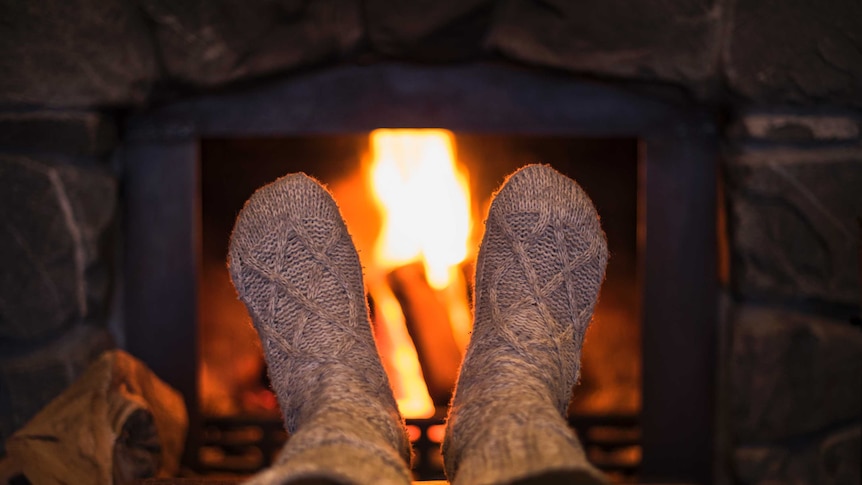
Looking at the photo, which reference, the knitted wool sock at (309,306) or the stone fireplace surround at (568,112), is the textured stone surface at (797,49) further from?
the knitted wool sock at (309,306)

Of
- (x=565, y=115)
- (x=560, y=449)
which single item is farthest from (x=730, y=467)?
(x=560, y=449)

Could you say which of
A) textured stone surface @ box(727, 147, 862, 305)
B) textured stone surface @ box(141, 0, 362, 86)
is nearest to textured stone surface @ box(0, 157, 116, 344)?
textured stone surface @ box(141, 0, 362, 86)

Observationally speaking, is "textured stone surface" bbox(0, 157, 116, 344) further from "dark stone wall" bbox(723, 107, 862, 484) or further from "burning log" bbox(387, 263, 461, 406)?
"dark stone wall" bbox(723, 107, 862, 484)

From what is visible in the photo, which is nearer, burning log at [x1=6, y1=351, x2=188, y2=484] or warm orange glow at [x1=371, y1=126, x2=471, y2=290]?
burning log at [x1=6, y1=351, x2=188, y2=484]

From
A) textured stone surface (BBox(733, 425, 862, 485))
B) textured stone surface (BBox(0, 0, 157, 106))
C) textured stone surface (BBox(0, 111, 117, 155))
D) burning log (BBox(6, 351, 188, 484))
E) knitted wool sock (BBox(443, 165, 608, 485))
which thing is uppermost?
textured stone surface (BBox(0, 0, 157, 106))

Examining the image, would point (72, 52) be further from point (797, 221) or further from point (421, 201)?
→ point (797, 221)

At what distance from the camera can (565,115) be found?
1.20m

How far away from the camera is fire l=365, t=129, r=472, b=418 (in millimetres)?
1291

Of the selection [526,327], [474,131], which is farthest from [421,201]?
[526,327]

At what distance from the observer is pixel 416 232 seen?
4.32ft

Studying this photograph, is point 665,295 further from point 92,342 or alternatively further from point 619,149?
point 92,342

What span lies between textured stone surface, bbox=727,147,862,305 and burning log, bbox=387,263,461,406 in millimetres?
469

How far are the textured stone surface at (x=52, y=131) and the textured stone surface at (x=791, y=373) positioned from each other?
0.94 meters

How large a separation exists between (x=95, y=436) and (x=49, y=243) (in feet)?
1.04
